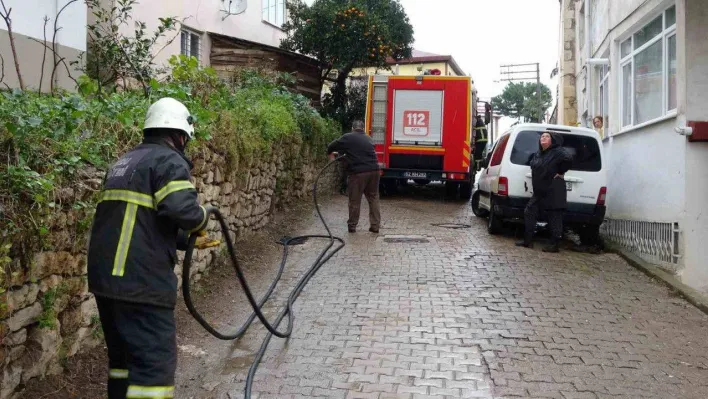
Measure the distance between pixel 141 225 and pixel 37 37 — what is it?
8480mm

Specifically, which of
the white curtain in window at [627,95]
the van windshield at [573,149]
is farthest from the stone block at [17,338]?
the white curtain in window at [627,95]

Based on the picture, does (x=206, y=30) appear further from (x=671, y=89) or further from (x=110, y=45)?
(x=671, y=89)

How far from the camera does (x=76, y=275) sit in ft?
15.3

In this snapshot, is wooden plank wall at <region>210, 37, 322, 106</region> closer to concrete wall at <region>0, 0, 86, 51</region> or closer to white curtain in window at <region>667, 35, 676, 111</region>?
concrete wall at <region>0, 0, 86, 51</region>

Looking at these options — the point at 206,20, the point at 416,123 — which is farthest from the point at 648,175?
the point at 206,20

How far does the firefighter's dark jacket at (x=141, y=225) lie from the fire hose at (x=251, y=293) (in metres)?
0.29

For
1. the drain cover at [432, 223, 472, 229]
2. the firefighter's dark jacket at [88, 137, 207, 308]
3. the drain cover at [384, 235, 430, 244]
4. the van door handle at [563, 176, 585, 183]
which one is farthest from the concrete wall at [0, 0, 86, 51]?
the van door handle at [563, 176, 585, 183]

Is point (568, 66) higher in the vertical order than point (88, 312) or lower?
higher

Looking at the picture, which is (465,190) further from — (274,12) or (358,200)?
(274,12)

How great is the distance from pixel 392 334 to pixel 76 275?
262cm

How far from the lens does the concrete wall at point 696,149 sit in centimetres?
826

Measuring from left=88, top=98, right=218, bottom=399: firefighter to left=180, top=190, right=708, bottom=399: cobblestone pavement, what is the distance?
1.28 meters

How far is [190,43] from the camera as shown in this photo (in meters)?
15.8

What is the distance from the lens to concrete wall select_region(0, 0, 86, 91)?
9969 mm
